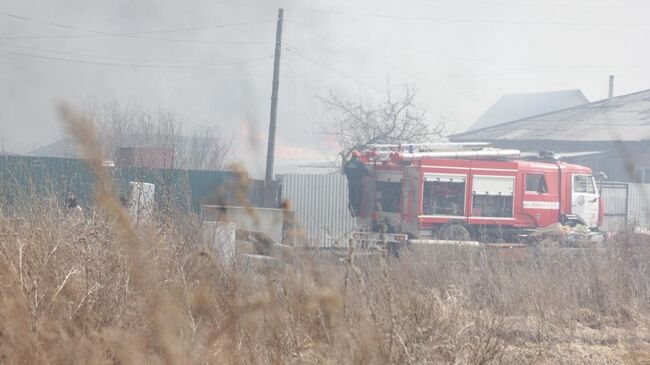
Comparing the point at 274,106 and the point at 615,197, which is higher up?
the point at 274,106

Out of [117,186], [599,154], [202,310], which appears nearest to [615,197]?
[599,154]

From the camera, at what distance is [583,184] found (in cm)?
1895

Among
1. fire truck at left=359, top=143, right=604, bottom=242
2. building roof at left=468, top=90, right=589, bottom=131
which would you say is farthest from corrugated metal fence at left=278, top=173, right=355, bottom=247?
building roof at left=468, top=90, right=589, bottom=131

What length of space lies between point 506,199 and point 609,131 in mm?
12418

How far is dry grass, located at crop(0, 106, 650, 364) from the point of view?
4340 mm

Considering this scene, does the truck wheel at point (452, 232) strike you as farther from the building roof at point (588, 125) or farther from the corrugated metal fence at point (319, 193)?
the building roof at point (588, 125)

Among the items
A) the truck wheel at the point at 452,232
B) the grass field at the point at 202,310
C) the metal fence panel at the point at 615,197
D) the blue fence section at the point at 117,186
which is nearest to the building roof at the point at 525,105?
the metal fence panel at the point at 615,197

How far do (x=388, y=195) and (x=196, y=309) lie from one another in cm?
1319

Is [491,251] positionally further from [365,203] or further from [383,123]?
[383,123]

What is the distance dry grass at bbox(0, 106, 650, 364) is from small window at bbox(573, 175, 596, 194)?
12.3m

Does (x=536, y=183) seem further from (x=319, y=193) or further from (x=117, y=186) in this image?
(x=117, y=186)

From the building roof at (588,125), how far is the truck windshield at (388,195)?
1198 centimetres

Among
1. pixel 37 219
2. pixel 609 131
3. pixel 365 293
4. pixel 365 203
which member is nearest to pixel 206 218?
pixel 37 219

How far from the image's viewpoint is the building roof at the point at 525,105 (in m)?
44.3
